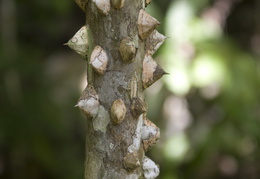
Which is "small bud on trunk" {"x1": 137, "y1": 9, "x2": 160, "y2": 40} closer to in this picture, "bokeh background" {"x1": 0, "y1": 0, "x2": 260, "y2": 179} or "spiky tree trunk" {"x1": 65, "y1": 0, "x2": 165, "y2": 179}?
"spiky tree trunk" {"x1": 65, "y1": 0, "x2": 165, "y2": 179}

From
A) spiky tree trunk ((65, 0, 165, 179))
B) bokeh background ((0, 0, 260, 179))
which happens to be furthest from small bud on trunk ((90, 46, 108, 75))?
bokeh background ((0, 0, 260, 179))

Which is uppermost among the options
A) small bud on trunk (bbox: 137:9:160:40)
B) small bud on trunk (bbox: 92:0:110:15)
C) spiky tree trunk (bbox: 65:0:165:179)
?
small bud on trunk (bbox: 92:0:110:15)

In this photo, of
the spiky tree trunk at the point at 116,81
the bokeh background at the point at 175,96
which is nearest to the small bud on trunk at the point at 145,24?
the spiky tree trunk at the point at 116,81

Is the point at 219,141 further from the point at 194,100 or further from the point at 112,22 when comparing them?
the point at 112,22

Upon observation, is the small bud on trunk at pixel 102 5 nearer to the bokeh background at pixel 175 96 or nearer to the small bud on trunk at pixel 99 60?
the small bud on trunk at pixel 99 60

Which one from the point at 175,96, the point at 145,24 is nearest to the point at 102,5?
the point at 145,24

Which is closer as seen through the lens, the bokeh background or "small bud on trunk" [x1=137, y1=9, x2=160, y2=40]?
"small bud on trunk" [x1=137, y1=9, x2=160, y2=40]
